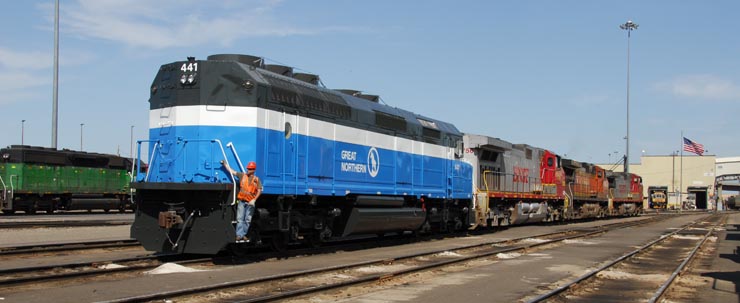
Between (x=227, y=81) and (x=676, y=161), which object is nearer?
(x=227, y=81)

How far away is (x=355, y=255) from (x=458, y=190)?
7.79 meters

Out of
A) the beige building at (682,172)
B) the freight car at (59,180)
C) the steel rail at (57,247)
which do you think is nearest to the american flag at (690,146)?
the beige building at (682,172)

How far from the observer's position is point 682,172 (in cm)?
9706

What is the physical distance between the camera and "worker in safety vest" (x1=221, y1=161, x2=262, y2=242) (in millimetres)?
11469

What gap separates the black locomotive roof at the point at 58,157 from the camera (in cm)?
3147

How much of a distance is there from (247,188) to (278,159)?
57.4 inches

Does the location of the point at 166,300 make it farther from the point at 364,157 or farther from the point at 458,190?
the point at 458,190

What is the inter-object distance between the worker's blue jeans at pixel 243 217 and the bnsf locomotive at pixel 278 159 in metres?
0.11

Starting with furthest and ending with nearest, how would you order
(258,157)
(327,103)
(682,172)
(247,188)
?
(682,172), (327,103), (258,157), (247,188)

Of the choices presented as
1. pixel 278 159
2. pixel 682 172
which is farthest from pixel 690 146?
pixel 278 159

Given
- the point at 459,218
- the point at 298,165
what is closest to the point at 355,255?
the point at 298,165

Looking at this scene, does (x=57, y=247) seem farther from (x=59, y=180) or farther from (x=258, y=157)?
(x=59, y=180)

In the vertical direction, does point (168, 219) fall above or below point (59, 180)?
below

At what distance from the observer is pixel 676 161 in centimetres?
9700
